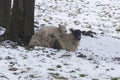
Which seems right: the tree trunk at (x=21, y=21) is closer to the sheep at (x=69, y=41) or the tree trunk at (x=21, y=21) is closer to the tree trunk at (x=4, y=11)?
the sheep at (x=69, y=41)

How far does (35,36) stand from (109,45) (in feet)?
12.3

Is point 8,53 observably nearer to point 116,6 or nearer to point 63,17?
point 63,17

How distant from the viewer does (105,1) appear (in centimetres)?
2777

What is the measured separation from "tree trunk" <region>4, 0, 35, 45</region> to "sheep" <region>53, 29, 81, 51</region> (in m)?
1.01

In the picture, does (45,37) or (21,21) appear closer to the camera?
(45,37)

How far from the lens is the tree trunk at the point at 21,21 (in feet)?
38.4

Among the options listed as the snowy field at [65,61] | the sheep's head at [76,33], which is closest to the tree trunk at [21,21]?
the snowy field at [65,61]

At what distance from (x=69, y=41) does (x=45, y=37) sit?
73 centimetres

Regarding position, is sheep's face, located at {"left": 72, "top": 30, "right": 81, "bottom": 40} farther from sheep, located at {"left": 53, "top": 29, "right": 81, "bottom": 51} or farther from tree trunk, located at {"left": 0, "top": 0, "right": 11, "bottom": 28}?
tree trunk, located at {"left": 0, "top": 0, "right": 11, "bottom": 28}

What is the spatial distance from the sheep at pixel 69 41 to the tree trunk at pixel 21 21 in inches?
39.9

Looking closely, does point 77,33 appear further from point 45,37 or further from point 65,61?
point 65,61

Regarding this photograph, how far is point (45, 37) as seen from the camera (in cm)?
1159

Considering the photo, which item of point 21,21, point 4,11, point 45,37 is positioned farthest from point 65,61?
point 4,11

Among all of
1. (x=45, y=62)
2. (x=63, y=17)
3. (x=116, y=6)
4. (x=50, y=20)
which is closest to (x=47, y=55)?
(x=45, y=62)
